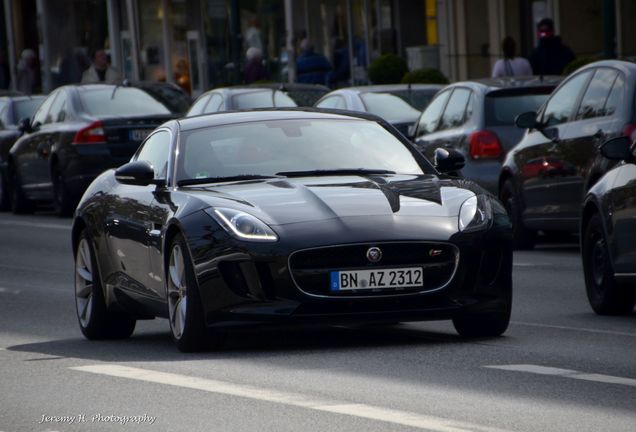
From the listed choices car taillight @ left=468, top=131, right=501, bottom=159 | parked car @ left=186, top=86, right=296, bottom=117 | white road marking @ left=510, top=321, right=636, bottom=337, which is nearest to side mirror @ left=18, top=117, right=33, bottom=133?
parked car @ left=186, top=86, right=296, bottom=117

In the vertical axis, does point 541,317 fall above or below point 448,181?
below

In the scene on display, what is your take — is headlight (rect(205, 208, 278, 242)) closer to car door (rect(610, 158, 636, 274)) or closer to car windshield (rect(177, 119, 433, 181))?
car windshield (rect(177, 119, 433, 181))

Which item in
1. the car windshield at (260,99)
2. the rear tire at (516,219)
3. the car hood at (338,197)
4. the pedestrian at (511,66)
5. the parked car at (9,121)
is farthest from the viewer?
the parked car at (9,121)

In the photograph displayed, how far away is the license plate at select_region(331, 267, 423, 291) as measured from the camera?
9727mm

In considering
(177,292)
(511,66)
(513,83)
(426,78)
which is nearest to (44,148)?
(511,66)

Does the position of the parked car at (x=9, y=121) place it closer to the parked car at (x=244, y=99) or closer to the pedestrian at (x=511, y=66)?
the parked car at (x=244, y=99)

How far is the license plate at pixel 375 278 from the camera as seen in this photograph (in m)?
9.73

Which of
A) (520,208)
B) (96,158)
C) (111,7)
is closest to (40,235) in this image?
(96,158)

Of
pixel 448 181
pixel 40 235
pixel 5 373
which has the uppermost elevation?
pixel 448 181

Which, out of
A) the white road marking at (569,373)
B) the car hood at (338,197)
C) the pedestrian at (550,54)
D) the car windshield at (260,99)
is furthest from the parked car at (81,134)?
the white road marking at (569,373)

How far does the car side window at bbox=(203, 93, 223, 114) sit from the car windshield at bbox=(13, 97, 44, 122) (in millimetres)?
5490

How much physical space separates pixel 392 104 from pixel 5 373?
12511mm

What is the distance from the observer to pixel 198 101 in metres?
25.2

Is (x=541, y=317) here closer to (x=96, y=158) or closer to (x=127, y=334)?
(x=127, y=334)
